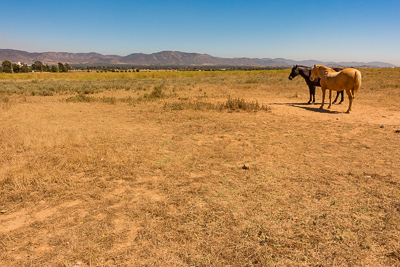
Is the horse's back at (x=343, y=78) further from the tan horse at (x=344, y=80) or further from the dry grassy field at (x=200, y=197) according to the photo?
the dry grassy field at (x=200, y=197)

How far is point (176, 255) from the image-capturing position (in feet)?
8.30

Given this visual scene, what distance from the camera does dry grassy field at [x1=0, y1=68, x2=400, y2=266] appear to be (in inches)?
101

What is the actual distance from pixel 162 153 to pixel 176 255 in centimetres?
A: 330

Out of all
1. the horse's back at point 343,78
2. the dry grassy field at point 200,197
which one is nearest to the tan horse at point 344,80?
the horse's back at point 343,78

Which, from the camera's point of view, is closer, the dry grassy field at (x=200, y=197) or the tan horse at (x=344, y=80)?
the dry grassy field at (x=200, y=197)

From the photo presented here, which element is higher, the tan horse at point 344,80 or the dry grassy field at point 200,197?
the tan horse at point 344,80

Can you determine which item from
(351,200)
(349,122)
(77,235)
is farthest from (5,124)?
(349,122)

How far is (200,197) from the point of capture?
3.70 m

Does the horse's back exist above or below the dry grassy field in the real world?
above

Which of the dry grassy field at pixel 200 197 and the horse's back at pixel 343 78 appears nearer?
the dry grassy field at pixel 200 197

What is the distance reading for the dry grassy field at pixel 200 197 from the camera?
2.58 meters

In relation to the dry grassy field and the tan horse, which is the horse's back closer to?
the tan horse

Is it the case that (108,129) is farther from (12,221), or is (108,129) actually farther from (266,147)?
(266,147)

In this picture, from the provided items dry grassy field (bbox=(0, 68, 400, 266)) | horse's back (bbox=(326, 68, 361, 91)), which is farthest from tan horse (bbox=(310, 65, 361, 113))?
dry grassy field (bbox=(0, 68, 400, 266))
